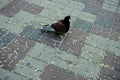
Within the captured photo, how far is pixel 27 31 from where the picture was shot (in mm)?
6418

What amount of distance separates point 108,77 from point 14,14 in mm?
3199

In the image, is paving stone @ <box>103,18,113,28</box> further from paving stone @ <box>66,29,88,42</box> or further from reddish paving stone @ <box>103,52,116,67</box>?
reddish paving stone @ <box>103,52,116,67</box>

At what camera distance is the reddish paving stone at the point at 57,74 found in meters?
5.20

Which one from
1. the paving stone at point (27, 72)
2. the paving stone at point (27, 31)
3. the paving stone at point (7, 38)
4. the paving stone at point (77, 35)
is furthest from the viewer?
the paving stone at point (77, 35)

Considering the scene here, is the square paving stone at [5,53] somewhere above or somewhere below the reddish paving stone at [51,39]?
above

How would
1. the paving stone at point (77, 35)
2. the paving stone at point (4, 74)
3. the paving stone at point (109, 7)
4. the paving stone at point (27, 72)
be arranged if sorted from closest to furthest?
the paving stone at point (4, 74), the paving stone at point (27, 72), the paving stone at point (77, 35), the paving stone at point (109, 7)

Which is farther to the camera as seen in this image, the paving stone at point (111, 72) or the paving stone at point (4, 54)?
the paving stone at point (111, 72)

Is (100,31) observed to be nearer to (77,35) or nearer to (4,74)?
(77,35)

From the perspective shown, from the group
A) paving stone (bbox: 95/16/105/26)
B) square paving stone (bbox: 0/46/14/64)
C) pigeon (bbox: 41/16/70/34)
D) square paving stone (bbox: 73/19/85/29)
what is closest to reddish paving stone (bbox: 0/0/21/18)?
pigeon (bbox: 41/16/70/34)

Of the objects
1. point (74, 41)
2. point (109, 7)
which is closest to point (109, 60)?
point (74, 41)

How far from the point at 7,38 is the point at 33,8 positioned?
5.80ft

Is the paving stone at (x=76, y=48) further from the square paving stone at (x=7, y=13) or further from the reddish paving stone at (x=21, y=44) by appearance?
the square paving stone at (x=7, y=13)

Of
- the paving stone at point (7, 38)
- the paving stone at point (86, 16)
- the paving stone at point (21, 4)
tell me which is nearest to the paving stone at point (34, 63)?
the paving stone at point (7, 38)

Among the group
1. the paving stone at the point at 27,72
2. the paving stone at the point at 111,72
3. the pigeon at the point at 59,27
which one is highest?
the pigeon at the point at 59,27
